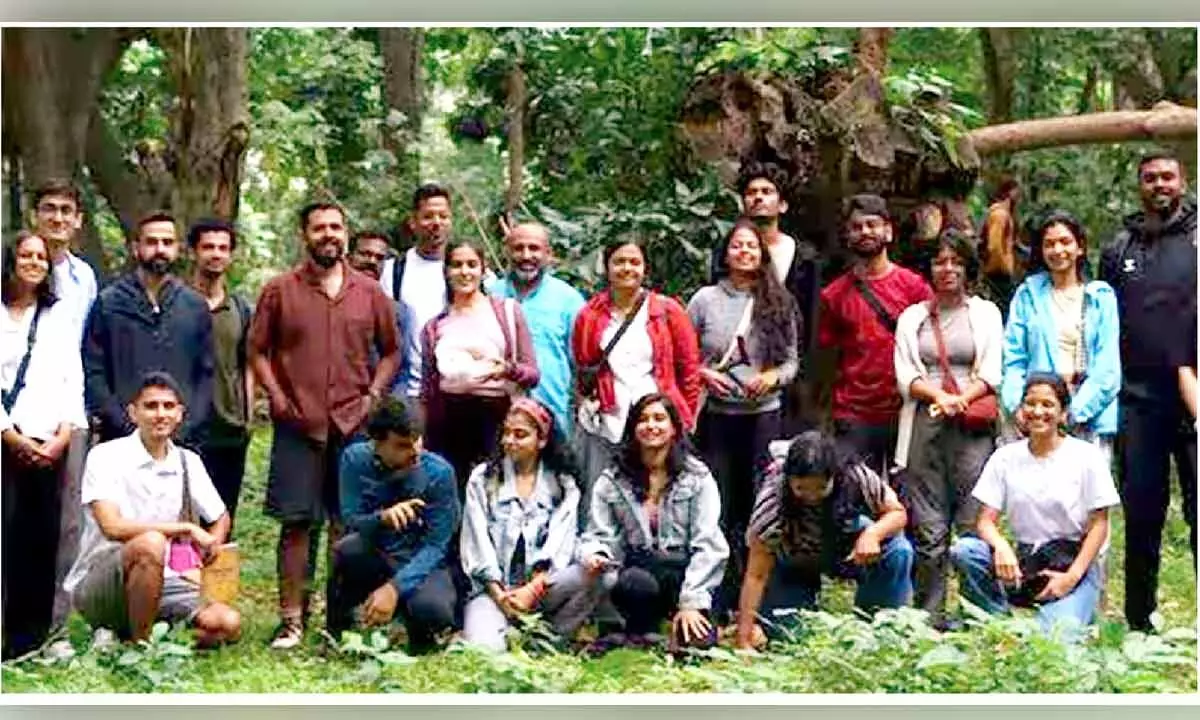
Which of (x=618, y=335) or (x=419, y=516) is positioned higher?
(x=618, y=335)

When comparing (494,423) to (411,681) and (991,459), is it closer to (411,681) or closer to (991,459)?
(411,681)

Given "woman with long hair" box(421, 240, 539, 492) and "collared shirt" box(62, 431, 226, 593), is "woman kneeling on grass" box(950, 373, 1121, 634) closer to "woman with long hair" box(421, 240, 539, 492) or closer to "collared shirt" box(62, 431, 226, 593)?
"woman with long hair" box(421, 240, 539, 492)

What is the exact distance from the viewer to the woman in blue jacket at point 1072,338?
6570mm

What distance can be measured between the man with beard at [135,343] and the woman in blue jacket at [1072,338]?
8.16ft

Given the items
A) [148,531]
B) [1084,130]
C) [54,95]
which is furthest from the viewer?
[1084,130]

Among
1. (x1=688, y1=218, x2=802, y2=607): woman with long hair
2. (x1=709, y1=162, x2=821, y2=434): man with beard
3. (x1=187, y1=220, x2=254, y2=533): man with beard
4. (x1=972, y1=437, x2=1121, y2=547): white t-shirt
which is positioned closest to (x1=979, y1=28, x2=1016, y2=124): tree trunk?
(x1=709, y1=162, x2=821, y2=434): man with beard

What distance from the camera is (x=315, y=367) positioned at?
654 centimetres

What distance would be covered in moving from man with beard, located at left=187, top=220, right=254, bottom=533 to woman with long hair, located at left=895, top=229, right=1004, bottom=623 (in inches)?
79.2

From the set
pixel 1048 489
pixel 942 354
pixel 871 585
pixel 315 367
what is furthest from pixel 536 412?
pixel 1048 489

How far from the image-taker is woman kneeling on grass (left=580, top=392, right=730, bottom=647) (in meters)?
6.46

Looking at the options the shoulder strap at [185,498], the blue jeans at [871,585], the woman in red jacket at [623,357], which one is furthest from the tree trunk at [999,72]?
the shoulder strap at [185,498]

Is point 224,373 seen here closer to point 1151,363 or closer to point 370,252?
point 370,252

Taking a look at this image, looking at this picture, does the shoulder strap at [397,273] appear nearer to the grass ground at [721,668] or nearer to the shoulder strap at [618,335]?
the shoulder strap at [618,335]

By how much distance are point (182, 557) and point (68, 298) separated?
86 centimetres
